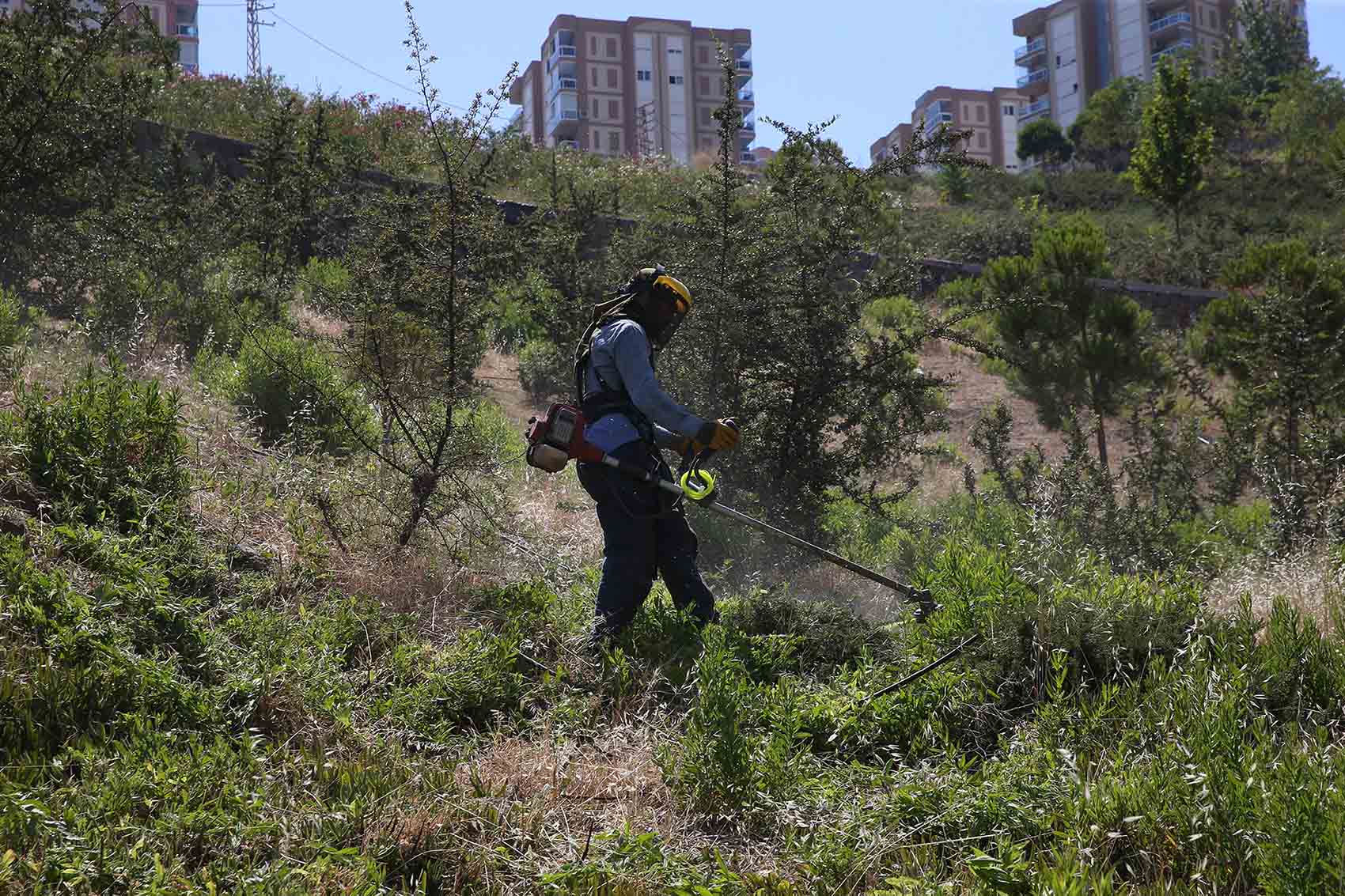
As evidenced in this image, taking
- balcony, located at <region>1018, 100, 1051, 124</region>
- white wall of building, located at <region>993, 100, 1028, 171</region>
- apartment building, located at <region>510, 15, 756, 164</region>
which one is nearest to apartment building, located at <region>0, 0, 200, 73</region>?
apartment building, located at <region>510, 15, 756, 164</region>

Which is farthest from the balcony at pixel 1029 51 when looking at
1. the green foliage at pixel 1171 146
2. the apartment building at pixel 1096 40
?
the green foliage at pixel 1171 146

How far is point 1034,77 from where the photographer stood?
252ft

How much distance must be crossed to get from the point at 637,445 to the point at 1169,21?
247 feet

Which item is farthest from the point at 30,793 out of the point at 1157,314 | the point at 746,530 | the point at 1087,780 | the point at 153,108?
the point at 1157,314

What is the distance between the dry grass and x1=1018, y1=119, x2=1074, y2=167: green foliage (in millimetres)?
39282

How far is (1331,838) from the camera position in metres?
2.96

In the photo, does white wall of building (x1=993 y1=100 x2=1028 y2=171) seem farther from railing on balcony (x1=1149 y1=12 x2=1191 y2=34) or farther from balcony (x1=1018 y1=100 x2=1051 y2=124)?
railing on balcony (x1=1149 y1=12 x2=1191 y2=34)

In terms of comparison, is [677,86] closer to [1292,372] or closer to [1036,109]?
[1036,109]

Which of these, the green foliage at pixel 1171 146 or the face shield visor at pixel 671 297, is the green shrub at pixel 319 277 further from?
the green foliage at pixel 1171 146

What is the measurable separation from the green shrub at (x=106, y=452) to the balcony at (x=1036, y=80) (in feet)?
256

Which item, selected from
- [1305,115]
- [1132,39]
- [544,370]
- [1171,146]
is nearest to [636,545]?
[544,370]

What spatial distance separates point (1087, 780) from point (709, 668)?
4.17ft

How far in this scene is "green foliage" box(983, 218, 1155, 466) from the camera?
12328 mm

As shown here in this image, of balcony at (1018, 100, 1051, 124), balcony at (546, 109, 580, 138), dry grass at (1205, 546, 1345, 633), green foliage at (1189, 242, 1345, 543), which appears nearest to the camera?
dry grass at (1205, 546, 1345, 633)
